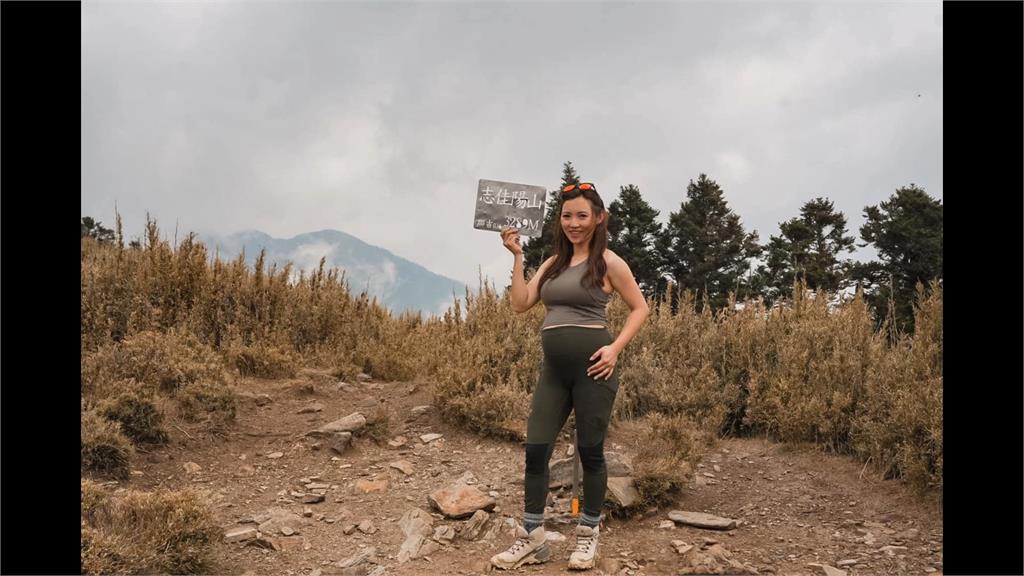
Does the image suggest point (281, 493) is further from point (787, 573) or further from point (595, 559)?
point (787, 573)

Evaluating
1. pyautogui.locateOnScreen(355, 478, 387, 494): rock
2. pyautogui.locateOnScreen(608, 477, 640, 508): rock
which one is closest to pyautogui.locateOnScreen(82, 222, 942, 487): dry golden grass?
pyautogui.locateOnScreen(355, 478, 387, 494): rock

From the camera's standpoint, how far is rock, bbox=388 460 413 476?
20.3 ft

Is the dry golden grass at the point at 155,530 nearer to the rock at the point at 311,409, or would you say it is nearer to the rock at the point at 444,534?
the rock at the point at 444,534

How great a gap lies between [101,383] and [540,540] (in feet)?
15.1

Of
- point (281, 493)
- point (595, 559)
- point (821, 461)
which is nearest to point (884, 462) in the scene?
point (821, 461)

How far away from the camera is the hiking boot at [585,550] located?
4.20 metres

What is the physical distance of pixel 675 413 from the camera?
23.5ft

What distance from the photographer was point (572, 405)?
4145mm

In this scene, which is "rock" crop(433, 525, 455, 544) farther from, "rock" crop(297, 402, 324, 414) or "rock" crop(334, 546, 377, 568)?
"rock" crop(297, 402, 324, 414)

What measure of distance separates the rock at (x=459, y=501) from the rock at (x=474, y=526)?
10cm

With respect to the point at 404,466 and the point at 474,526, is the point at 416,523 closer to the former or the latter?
the point at 474,526

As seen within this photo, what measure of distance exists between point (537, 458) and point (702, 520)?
1.75 metres

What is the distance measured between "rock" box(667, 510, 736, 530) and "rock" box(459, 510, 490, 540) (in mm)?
1348
